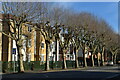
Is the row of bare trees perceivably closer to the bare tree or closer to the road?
the bare tree

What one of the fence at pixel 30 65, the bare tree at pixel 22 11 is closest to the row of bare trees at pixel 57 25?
the bare tree at pixel 22 11

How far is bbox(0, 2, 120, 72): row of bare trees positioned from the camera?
88.0 feet

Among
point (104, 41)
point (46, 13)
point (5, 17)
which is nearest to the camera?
point (5, 17)

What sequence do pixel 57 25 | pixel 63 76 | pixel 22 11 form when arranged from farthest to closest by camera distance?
pixel 57 25 < pixel 22 11 < pixel 63 76

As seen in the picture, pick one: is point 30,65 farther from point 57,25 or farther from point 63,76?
point 63,76

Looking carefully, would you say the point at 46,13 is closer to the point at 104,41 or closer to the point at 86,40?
the point at 86,40

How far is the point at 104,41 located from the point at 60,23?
2189 centimetres

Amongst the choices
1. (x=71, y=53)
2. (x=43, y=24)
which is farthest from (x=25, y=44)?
(x=71, y=53)

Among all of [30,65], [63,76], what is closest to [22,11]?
[63,76]

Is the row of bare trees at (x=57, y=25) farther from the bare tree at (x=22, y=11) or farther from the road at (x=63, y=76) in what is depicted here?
the road at (x=63, y=76)

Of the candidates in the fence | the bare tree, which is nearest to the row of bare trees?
the bare tree

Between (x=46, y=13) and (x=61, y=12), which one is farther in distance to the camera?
(x=61, y=12)

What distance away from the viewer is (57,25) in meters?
35.7

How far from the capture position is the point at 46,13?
31.3 metres
